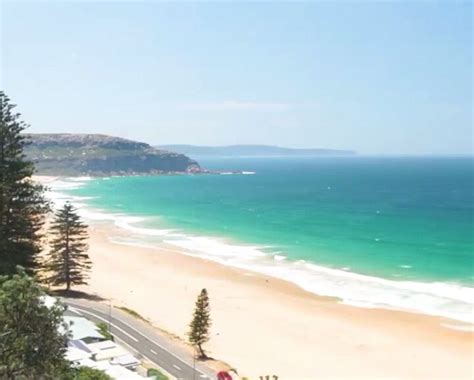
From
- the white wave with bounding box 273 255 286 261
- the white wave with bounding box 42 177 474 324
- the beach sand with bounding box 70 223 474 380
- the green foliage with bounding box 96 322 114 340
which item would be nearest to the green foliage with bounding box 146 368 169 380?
the green foliage with bounding box 96 322 114 340

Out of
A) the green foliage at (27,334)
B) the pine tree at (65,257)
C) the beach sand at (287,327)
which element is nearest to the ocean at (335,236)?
the beach sand at (287,327)

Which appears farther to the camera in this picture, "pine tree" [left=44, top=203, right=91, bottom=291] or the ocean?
the ocean

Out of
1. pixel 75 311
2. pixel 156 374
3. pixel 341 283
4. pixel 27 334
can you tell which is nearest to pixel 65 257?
pixel 75 311

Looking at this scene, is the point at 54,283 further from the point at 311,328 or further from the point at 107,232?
the point at 107,232

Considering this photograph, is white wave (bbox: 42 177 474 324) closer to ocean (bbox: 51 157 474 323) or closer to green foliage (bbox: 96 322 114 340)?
ocean (bbox: 51 157 474 323)

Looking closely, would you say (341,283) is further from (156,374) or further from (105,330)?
(156,374)
